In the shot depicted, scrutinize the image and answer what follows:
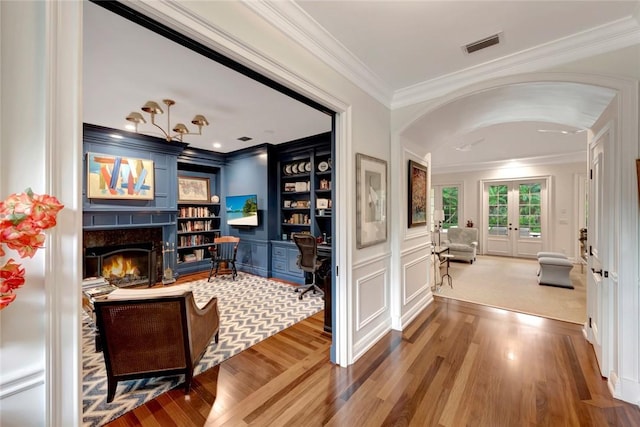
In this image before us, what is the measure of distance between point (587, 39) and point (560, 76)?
0.27 metres

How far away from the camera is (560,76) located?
213 centimetres

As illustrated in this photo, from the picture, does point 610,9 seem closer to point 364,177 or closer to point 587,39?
point 587,39

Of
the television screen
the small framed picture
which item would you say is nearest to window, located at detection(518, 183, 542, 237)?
the small framed picture

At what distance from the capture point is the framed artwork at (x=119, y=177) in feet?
13.7

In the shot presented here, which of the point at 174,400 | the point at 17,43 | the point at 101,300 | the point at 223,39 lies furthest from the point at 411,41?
the point at 174,400

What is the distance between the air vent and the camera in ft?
6.75

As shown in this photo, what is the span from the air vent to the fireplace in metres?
5.69

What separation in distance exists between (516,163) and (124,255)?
9.75m

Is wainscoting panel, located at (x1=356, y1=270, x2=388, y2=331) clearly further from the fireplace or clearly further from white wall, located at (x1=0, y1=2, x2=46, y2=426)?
the fireplace

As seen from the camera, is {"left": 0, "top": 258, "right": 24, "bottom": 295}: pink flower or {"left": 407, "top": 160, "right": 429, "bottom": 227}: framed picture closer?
{"left": 0, "top": 258, "right": 24, "bottom": 295}: pink flower

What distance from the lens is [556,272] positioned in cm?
460

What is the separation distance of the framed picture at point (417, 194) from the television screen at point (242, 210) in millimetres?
3348

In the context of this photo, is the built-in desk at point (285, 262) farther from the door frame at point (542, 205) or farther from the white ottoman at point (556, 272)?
the door frame at point (542, 205)

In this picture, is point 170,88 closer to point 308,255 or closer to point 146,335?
point 146,335
